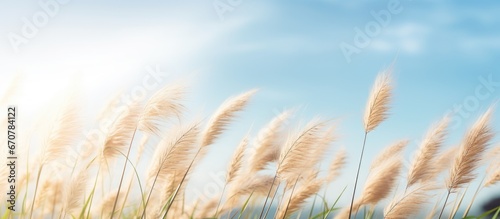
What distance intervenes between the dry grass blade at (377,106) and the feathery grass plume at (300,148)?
17.3 inches

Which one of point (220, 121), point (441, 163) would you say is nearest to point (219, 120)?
point (220, 121)

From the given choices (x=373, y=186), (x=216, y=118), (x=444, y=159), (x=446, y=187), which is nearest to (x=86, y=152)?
(x=216, y=118)

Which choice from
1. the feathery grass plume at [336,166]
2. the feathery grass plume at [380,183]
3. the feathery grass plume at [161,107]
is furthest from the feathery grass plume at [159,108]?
the feathery grass plume at [336,166]

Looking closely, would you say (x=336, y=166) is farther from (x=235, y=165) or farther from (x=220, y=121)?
(x=220, y=121)

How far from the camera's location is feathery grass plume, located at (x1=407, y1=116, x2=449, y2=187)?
3.66 metres

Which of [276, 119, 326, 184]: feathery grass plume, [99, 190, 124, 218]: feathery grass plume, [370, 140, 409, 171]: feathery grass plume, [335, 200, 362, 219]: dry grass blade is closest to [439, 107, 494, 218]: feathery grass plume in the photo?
[335, 200, 362, 219]: dry grass blade

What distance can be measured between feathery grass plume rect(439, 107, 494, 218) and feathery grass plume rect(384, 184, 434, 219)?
255 mm

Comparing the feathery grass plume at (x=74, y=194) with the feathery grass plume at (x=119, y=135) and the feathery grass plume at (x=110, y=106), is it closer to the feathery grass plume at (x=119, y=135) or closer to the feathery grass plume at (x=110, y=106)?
the feathery grass plume at (x=119, y=135)

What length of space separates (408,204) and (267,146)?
34.0 inches

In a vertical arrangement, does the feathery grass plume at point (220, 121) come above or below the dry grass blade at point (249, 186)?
above

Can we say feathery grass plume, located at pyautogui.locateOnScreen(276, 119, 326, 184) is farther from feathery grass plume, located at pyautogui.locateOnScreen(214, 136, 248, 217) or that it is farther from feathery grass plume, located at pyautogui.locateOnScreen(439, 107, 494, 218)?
feathery grass plume, located at pyautogui.locateOnScreen(439, 107, 494, 218)

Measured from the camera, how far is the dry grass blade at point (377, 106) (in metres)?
3.64

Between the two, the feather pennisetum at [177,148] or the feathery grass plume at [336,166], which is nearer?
the feather pennisetum at [177,148]

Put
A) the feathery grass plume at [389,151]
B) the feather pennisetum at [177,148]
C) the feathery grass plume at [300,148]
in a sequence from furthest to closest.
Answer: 1. the feathery grass plume at [389,151]
2. the feathery grass plume at [300,148]
3. the feather pennisetum at [177,148]
